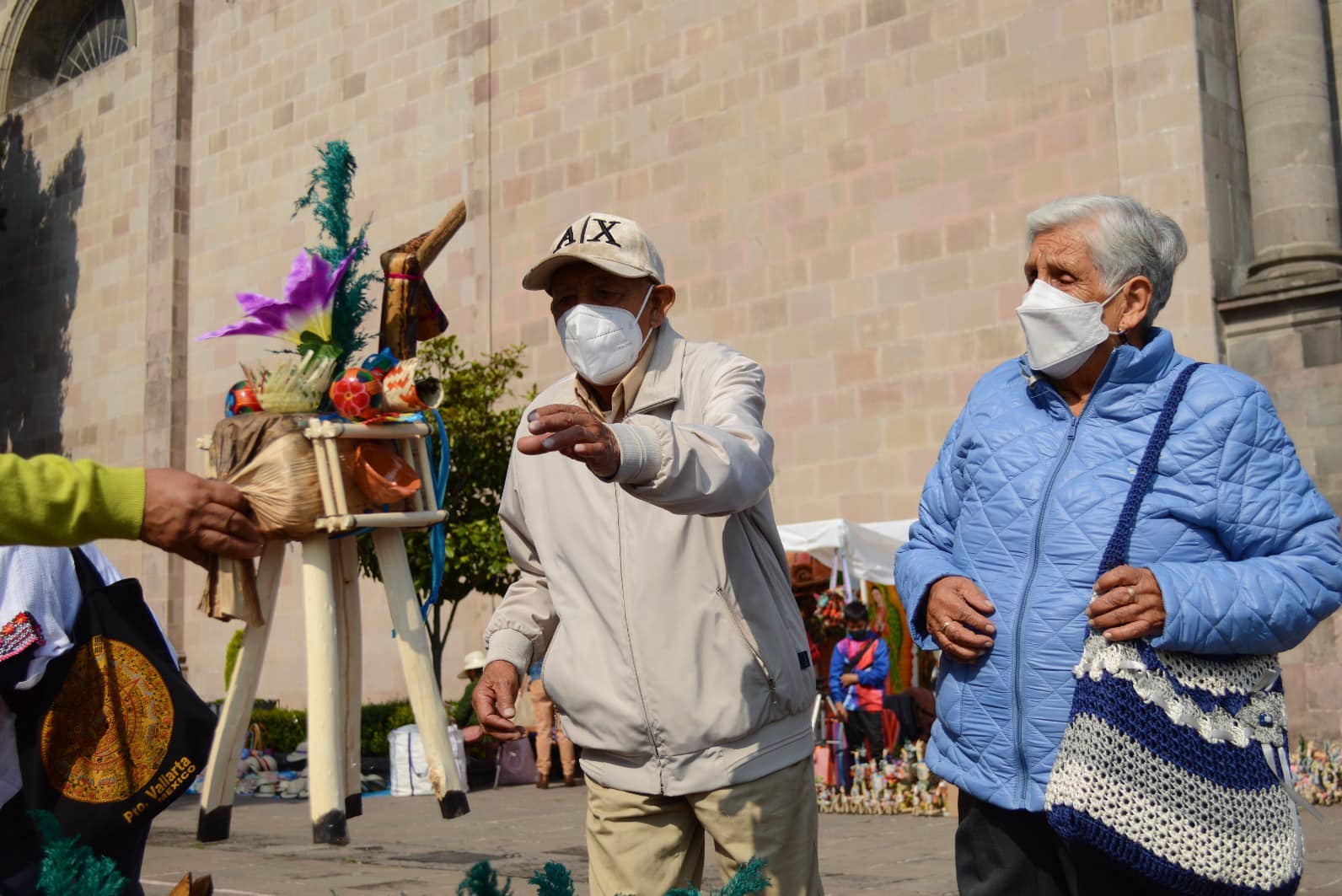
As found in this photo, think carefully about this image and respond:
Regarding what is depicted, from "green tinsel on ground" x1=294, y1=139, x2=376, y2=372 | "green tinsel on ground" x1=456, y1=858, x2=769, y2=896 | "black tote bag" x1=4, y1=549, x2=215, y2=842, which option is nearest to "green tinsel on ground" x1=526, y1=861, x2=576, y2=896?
"green tinsel on ground" x1=456, y1=858, x2=769, y2=896

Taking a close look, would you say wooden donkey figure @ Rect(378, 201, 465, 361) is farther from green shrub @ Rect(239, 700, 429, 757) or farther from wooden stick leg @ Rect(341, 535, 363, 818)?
green shrub @ Rect(239, 700, 429, 757)

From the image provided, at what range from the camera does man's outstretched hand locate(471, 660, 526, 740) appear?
3.21 metres

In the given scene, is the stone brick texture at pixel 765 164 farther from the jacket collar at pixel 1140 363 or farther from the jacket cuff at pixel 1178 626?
the jacket cuff at pixel 1178 626

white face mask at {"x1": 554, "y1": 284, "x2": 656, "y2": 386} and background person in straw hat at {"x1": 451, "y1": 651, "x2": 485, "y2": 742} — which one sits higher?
white face mask at {"x1": 554, "y1": 284, "x2": 656, "y2": 386}

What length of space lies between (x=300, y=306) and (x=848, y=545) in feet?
20.7

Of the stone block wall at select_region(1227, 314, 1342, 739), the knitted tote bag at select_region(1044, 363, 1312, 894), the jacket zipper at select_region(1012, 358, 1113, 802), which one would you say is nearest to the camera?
the knitted tote bag at select_region(1044, 363, 1312, 894)

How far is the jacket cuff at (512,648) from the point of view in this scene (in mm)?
3352

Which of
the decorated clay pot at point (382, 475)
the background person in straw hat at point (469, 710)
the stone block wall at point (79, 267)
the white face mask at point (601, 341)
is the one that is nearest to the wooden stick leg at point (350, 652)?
the decorated clay pot at point (382, 475)

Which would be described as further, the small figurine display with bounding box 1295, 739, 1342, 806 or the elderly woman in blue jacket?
the small figurine display with bounding box 1295, 739, 1342, 806

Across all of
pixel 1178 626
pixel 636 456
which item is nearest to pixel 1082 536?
pixel 1178 626

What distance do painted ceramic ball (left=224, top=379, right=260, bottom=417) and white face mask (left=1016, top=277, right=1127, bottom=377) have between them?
5.40 meters

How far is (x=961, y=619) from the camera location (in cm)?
296

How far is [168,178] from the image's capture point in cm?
2223

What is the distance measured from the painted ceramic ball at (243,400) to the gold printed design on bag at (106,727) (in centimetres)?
421
